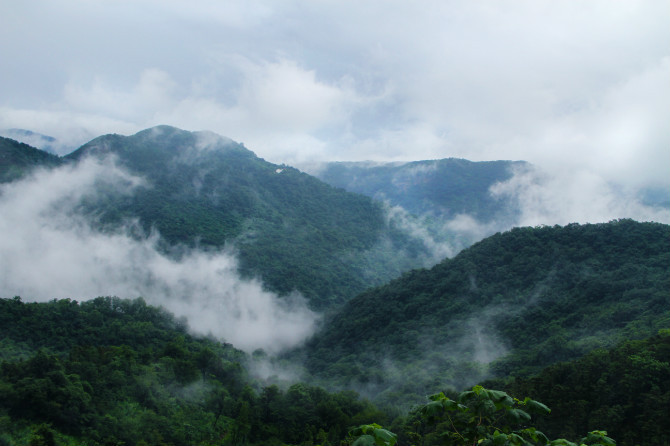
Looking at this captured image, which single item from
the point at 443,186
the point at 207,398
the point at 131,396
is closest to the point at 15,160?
the point at 131,396

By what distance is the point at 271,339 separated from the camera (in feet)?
257

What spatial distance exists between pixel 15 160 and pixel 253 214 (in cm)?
5032

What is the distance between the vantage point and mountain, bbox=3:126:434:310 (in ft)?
313

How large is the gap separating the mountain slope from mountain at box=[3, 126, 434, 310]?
0.26 meters

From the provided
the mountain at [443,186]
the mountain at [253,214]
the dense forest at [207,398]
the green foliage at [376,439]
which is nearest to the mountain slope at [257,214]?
the mountain at [253,214]

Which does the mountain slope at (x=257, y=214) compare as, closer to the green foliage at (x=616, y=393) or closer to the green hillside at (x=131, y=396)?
the green hillside at (x=131, y=396)

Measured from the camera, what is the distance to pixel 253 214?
11381cm

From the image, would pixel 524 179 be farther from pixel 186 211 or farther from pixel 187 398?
pixel 187 398

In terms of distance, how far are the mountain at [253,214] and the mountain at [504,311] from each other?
96.5ft

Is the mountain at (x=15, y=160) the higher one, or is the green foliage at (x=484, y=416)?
the mountain at (x=15, y=160)

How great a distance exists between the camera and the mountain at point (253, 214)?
9538 cm

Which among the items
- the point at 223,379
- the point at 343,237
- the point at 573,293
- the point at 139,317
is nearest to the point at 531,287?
the point at 573,293

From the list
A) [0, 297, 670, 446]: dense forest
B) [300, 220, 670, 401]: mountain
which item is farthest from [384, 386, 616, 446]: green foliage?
[300, 220, 670, 401]: mountain

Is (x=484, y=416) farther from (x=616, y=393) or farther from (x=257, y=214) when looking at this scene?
(x=257, y=214)
